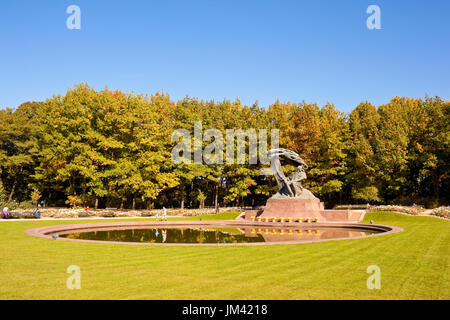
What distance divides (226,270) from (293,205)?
24258 mm

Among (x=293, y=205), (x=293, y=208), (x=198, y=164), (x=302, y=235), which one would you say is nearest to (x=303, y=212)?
(x=293, y=208)

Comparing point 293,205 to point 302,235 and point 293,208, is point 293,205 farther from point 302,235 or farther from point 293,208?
point 302,235

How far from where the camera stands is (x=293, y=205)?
33.5 m

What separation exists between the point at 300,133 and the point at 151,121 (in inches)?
830

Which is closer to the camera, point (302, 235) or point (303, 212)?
point (302, 235)

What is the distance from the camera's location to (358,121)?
54.1 m

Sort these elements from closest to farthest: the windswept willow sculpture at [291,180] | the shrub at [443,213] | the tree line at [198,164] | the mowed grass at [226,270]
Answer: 1. the mowed grass at [226,270]
2. the shrub at [443,213]
3. the windswept willow sculpture at [291,180]
4. the tree line at [198,164]

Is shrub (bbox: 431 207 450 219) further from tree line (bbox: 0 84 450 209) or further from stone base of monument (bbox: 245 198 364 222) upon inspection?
tree line (bbox: 0 84 450 209)

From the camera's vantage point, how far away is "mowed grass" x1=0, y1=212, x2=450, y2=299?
7.77 meters

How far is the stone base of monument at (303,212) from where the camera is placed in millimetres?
32719

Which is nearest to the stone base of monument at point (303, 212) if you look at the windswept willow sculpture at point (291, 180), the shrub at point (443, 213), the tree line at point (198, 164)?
the windswept willow sculpture at point (291, 180)

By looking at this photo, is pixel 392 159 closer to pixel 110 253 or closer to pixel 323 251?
pixel 323 251

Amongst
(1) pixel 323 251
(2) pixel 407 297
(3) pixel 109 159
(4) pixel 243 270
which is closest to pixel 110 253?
(4) pixel 243 270

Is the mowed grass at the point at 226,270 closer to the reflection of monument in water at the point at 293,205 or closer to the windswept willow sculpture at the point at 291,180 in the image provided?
the reflection of monument in water at the point at 293,205
